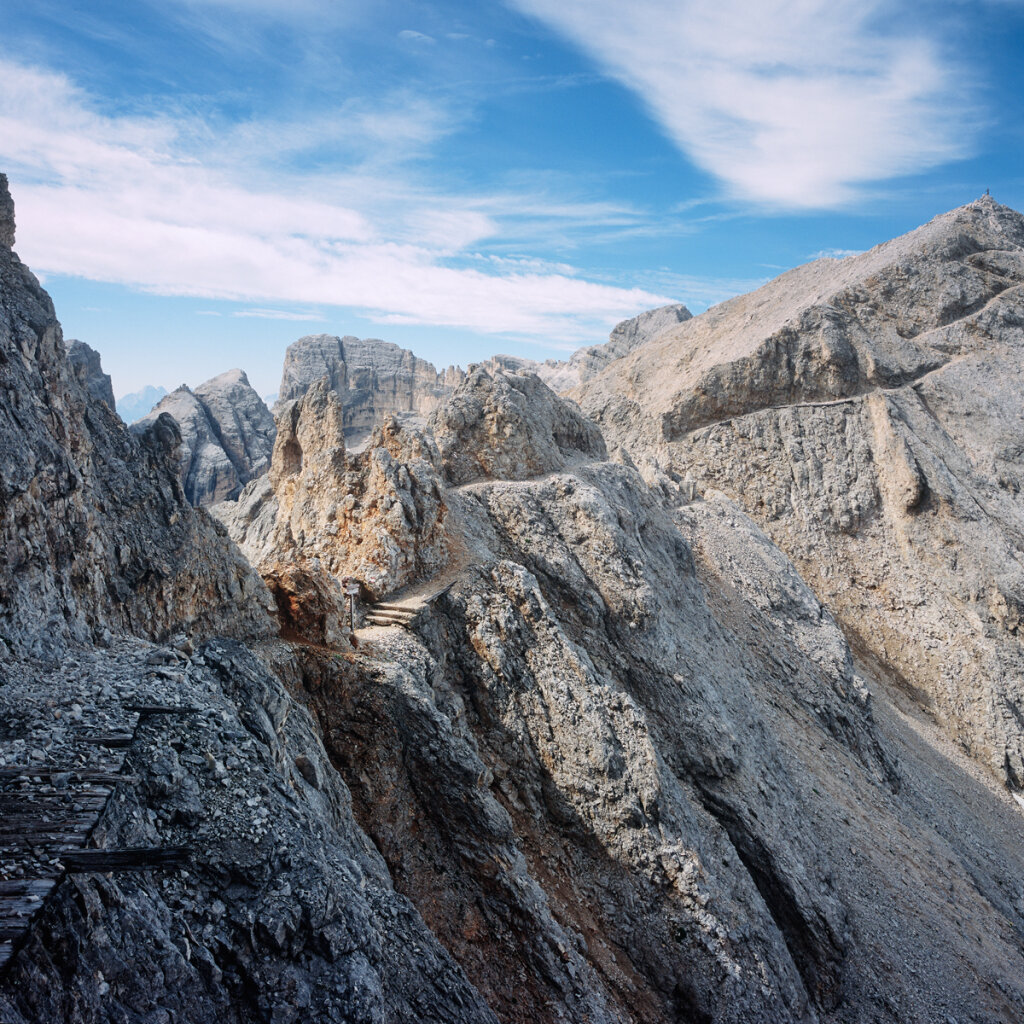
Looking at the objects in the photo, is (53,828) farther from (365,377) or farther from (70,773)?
(365,377)

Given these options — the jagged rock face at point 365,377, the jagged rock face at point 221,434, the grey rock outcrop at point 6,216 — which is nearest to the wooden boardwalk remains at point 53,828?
the grey rock outcrop at point 6,216

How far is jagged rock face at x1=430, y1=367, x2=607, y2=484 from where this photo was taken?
95.3 feet

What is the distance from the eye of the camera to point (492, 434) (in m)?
29.7

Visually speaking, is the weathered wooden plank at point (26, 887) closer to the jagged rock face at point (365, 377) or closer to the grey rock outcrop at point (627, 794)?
Result: the grey rock outcrop at point (627, 794)

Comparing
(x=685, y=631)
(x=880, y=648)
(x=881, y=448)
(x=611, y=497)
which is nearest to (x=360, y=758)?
(x=685, y=631)

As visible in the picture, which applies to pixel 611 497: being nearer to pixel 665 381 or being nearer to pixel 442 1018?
pixel 442 1018

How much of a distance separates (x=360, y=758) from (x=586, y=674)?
23.9ft

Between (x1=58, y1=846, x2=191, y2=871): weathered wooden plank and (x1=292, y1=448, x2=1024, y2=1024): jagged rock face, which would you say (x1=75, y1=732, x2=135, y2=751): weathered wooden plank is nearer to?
(x1=58, y1=846, x2=191, y2=871): weathered wooden plank

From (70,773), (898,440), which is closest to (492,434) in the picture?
(70,773)

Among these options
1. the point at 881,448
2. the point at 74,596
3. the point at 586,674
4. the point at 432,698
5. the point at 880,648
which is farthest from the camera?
the point at 881,448

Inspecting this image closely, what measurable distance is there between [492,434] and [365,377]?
8355 cm

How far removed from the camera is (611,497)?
95.6 ft

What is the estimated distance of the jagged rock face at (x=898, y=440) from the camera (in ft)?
125

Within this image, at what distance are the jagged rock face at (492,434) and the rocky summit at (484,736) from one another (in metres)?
0.18
